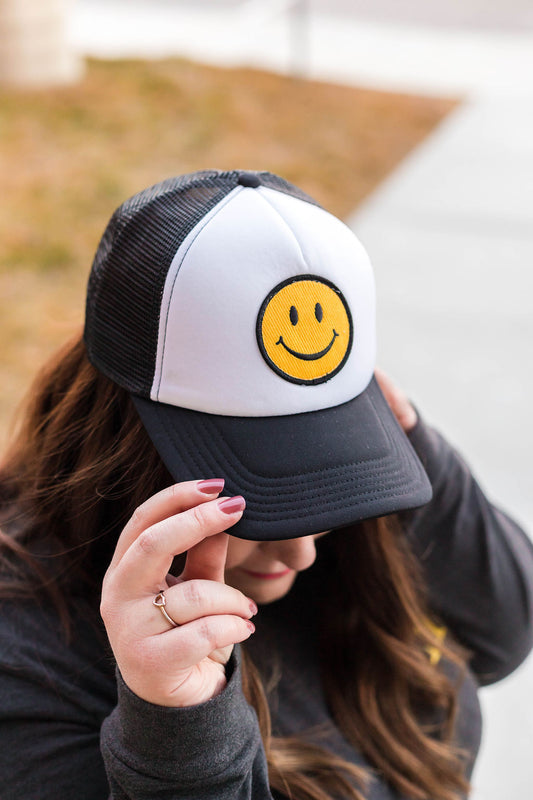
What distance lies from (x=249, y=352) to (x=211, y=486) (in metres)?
0.16

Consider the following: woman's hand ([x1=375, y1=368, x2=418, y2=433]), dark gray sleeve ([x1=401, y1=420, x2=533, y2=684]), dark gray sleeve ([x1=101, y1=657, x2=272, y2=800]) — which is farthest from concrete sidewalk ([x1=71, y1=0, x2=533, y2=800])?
dark gray sleeve ([x1=101, y1=657, x2=272, y2=800])

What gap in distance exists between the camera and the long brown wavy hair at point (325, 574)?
1272mm

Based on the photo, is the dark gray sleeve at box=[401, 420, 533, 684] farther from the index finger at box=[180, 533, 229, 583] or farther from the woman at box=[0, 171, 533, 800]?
the index finger at box=[180, 533, 229, 583]

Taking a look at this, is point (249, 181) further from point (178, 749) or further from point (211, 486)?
point (178, 749)

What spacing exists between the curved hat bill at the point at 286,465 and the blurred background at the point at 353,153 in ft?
4.35

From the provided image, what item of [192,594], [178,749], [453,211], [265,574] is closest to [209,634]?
[192,594]

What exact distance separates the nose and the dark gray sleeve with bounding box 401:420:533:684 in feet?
1.30

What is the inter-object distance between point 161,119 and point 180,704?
529cm

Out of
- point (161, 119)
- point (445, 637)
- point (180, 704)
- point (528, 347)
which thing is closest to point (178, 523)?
point (180, 704)

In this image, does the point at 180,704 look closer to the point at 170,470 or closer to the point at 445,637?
the point at 170,470

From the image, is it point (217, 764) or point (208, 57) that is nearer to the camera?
point (217, 764)

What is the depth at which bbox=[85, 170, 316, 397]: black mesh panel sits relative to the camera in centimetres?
117

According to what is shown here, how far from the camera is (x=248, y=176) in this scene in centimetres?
125

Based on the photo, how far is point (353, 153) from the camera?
19.4 feet
